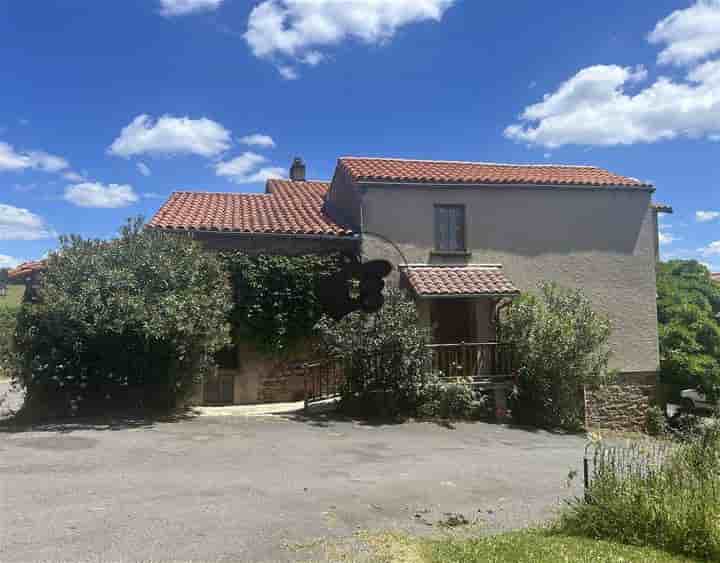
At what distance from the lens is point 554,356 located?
1241cm

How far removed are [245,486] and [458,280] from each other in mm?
8655

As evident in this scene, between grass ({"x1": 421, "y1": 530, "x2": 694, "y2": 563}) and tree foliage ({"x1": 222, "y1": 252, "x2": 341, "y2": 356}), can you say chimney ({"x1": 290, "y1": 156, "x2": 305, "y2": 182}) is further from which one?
grass ({"x1": 421, "y1": 530, "x2": 694, "y2": 563})

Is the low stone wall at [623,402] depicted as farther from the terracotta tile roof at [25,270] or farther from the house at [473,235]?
the terracotta tile roof at [25,270]

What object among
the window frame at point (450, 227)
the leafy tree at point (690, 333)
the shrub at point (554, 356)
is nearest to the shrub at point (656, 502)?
the shrub at point (554, 356)

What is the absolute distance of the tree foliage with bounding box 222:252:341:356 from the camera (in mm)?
13047

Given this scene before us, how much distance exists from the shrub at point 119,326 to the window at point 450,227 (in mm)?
6566

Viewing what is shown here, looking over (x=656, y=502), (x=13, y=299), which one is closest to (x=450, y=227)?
(x=656, y=502)

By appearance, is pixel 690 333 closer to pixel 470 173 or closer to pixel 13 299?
pixel 470 173

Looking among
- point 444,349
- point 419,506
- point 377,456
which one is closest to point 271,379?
point 444,349

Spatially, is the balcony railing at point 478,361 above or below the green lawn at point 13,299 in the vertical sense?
below

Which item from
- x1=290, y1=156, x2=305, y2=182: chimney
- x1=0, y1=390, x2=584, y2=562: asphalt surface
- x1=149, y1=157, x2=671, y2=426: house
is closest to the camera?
x1=0, y1=390, x2=584, y2=562: asphalt surface

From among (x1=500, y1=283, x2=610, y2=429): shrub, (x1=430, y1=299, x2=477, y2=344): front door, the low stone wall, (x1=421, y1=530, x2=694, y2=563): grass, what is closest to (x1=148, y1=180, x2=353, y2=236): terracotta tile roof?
(x1=430, y1=299, x2=477, y2=344): front door

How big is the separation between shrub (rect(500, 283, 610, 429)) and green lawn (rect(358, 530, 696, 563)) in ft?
24.6

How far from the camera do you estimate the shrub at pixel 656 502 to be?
5078 millimetres
